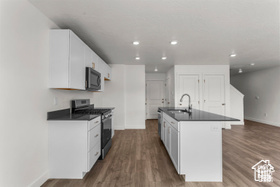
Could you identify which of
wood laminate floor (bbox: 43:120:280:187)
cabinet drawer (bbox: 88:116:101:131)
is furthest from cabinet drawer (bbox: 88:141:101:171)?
cabinet drawer (bbox: 88:116:101:131)

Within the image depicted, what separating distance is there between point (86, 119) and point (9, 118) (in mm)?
822

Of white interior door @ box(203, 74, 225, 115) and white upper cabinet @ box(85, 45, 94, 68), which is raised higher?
white upper cabinet @ box(85, 45, 94, 68)

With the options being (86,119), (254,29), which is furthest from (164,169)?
Result: (254,29)

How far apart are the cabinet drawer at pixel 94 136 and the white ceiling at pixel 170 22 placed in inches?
66.9

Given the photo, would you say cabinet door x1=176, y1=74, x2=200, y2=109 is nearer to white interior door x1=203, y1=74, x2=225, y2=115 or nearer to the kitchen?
white interior door x1=203, y1=74, x2=225, y2=115

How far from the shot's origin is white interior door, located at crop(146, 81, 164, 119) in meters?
7.29

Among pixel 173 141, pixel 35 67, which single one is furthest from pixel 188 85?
pixel 35 67

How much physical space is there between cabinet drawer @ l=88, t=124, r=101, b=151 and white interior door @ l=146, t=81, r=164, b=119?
4.88 metres

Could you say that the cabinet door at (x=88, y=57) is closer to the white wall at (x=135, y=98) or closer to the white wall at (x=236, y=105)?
the white wall at (x=135, y=98)

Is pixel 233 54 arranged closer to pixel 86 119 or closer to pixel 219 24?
pixel 219 24

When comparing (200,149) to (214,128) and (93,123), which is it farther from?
(93,123)

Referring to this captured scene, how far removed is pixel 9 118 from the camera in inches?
58.1

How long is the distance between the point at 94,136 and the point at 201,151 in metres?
1.67

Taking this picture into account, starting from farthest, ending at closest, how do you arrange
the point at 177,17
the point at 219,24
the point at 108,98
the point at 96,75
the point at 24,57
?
the point at 108,98
the point at 96,75
the point at 219,24
the point at 177,17
the point at 24,57
